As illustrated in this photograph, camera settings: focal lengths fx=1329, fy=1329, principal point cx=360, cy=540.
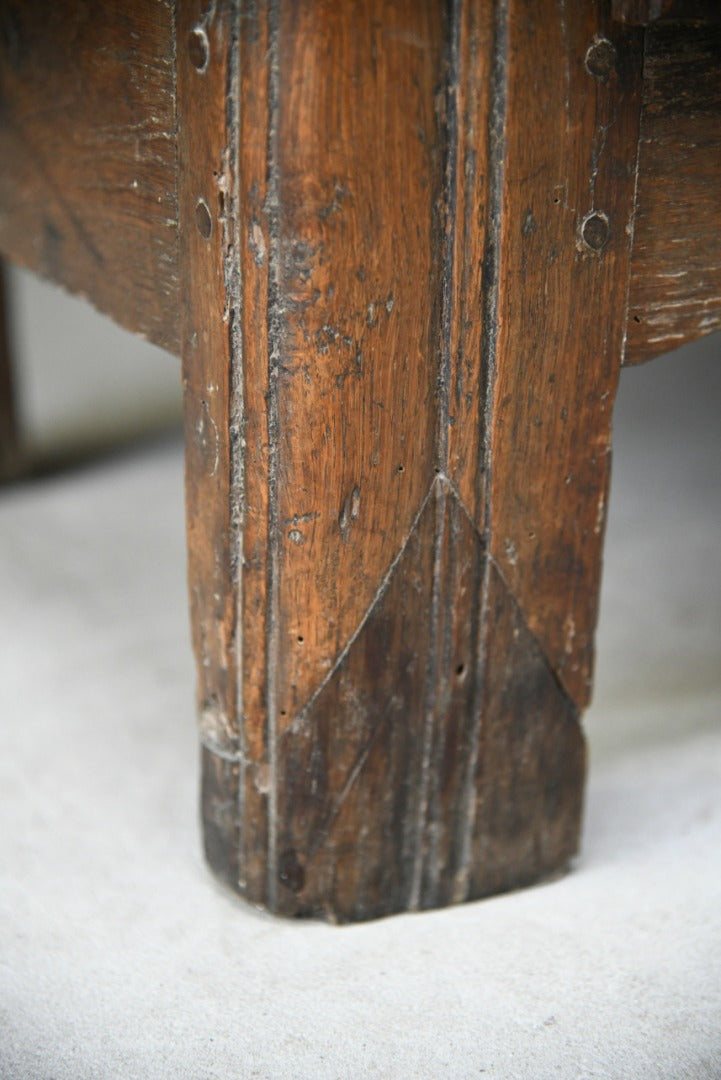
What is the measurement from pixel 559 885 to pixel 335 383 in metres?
0.52

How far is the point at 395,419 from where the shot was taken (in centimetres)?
96

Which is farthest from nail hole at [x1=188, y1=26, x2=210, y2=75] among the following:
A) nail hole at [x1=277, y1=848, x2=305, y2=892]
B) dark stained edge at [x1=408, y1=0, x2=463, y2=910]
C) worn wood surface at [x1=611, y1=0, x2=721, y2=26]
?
nail hole at [x1=277, y1=848, x2=305, y2=892]

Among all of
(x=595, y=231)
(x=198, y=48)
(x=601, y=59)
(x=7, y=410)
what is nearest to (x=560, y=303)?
(x=595, y=231)

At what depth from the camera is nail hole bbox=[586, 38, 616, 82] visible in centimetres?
92

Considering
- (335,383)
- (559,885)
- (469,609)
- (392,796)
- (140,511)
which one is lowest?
(140,511)

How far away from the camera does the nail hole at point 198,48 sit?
892 millimetres

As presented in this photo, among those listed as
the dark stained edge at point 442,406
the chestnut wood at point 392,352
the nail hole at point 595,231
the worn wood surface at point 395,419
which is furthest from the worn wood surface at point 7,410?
the nail hole at point 595,231

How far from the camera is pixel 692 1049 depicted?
3.14ft

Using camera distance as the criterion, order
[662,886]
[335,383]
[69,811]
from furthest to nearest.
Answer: [69,811]
[662,886]
[335,383]

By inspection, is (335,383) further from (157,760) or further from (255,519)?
(157,760)

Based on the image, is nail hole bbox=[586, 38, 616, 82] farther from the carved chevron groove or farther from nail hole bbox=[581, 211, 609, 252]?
the carved chevron groove

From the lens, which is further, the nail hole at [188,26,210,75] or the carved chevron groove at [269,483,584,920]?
the carved chevron groove at [269,483,584,920]

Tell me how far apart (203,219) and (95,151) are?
0.26 m

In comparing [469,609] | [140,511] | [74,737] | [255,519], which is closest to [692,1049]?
[469,609]
